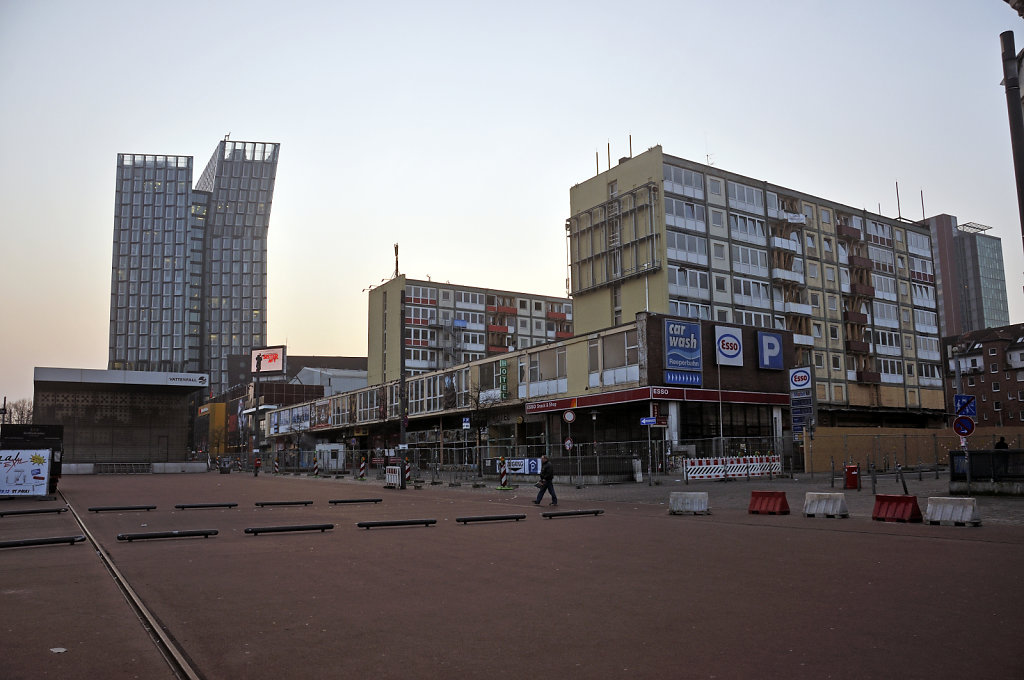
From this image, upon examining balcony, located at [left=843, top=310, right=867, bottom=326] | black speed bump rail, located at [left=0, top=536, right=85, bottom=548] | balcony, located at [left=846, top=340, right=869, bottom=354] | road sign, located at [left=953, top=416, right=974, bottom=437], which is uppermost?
balcony, located at [left=843, top=310, right=867, bottom=326]

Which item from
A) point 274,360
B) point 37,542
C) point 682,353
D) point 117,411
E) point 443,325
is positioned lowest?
point 37,542

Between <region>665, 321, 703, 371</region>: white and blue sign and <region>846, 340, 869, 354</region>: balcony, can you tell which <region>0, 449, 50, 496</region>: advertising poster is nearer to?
<region>665, 321, 703, 371</region>: white and blue sign

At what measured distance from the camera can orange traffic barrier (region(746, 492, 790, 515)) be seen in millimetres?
19312

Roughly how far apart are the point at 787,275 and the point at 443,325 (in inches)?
1737

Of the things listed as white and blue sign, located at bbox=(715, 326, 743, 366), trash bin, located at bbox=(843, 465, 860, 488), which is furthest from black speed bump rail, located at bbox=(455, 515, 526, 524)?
white and blue sign, located at bbox=(715, 326, 743, 366)

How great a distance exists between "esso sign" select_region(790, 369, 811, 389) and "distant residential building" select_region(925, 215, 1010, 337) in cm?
17453

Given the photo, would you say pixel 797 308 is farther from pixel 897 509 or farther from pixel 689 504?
pixel 897 509

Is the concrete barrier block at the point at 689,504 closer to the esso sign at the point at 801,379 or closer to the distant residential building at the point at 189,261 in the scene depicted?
the esso sign at the point at 801,379

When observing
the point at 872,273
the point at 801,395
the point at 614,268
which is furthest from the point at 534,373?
the point at 872,273

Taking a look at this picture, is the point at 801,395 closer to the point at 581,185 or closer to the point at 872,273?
the point at 581,185

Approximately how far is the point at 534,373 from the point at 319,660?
47.8m

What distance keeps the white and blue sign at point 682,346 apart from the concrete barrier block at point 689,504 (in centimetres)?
2481

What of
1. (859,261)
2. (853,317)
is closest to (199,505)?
(853,317)

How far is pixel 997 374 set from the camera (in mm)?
108250
